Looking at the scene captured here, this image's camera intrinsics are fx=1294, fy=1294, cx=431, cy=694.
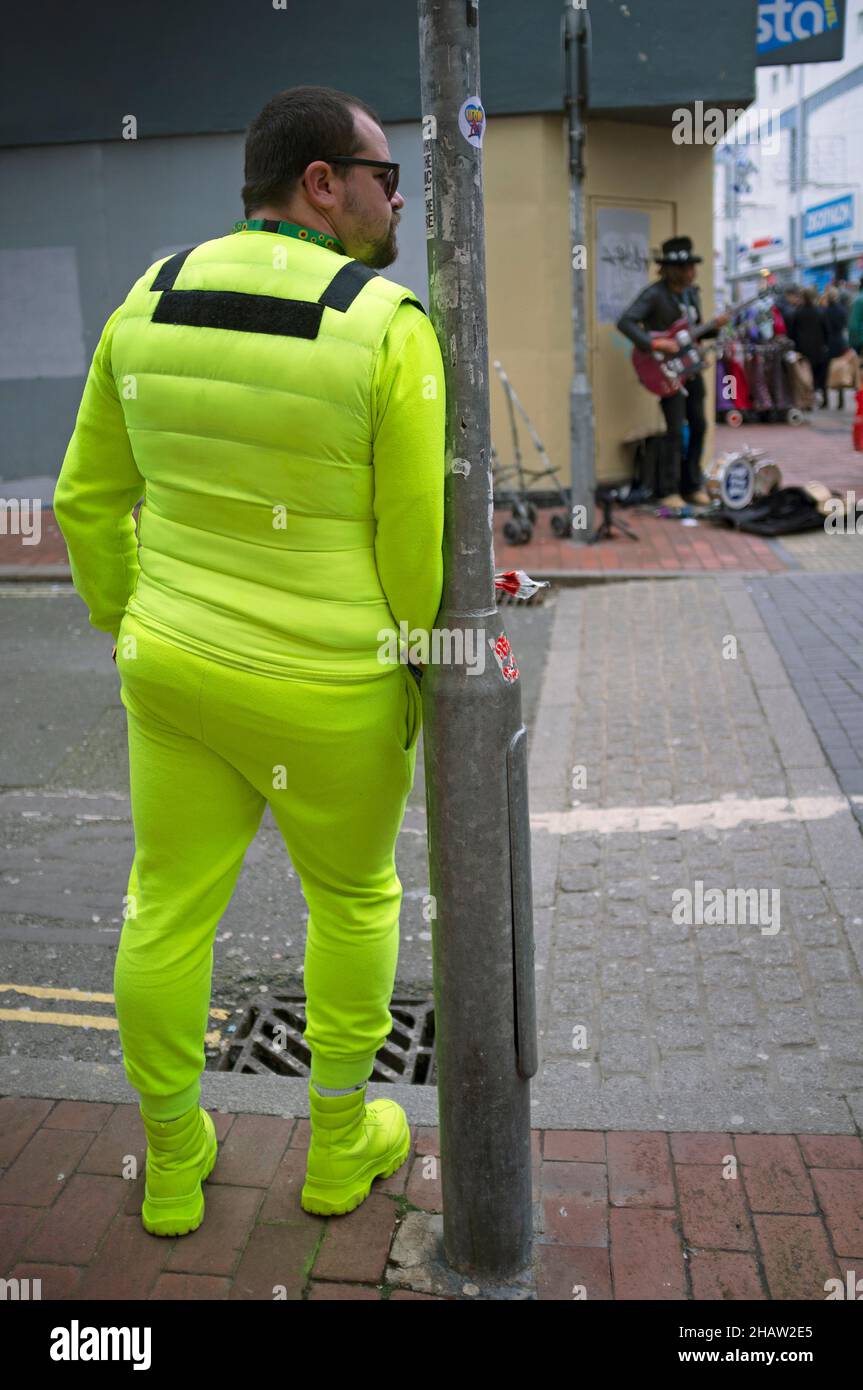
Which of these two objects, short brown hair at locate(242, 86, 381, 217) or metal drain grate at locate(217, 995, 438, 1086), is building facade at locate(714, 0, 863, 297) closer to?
metal drain grate at locate(217, 995, 438, 1086)

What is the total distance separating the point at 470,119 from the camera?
2.07 m

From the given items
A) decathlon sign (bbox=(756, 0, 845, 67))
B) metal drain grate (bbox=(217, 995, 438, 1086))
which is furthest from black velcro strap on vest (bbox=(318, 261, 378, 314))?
decathlon sign (bbox=(756, 0, 845, 67))

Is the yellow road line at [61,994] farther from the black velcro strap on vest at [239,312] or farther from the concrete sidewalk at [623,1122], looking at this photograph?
the black velcro strap on vest at [239,312]

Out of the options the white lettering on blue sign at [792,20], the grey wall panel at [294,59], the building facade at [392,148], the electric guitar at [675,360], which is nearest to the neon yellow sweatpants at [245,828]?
the building facade at [392,148]

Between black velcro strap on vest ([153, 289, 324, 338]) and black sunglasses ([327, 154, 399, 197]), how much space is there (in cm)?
28

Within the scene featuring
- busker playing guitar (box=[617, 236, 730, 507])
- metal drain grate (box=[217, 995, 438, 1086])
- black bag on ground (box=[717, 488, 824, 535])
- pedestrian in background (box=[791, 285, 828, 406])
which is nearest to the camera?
metal drain grate (box=[217, 995, 438, 1086])

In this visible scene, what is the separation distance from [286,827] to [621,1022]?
1439 mm

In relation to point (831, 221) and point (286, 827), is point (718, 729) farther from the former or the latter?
point (831, 221)

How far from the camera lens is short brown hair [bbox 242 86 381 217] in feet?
7.12

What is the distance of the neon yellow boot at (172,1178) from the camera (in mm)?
2607

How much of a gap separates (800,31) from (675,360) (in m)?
3.67

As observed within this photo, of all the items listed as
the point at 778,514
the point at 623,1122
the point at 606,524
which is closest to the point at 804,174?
the point at 778,514

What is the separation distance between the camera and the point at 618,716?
19.7 ft

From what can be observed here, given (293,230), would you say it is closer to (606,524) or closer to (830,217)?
(606,524)
